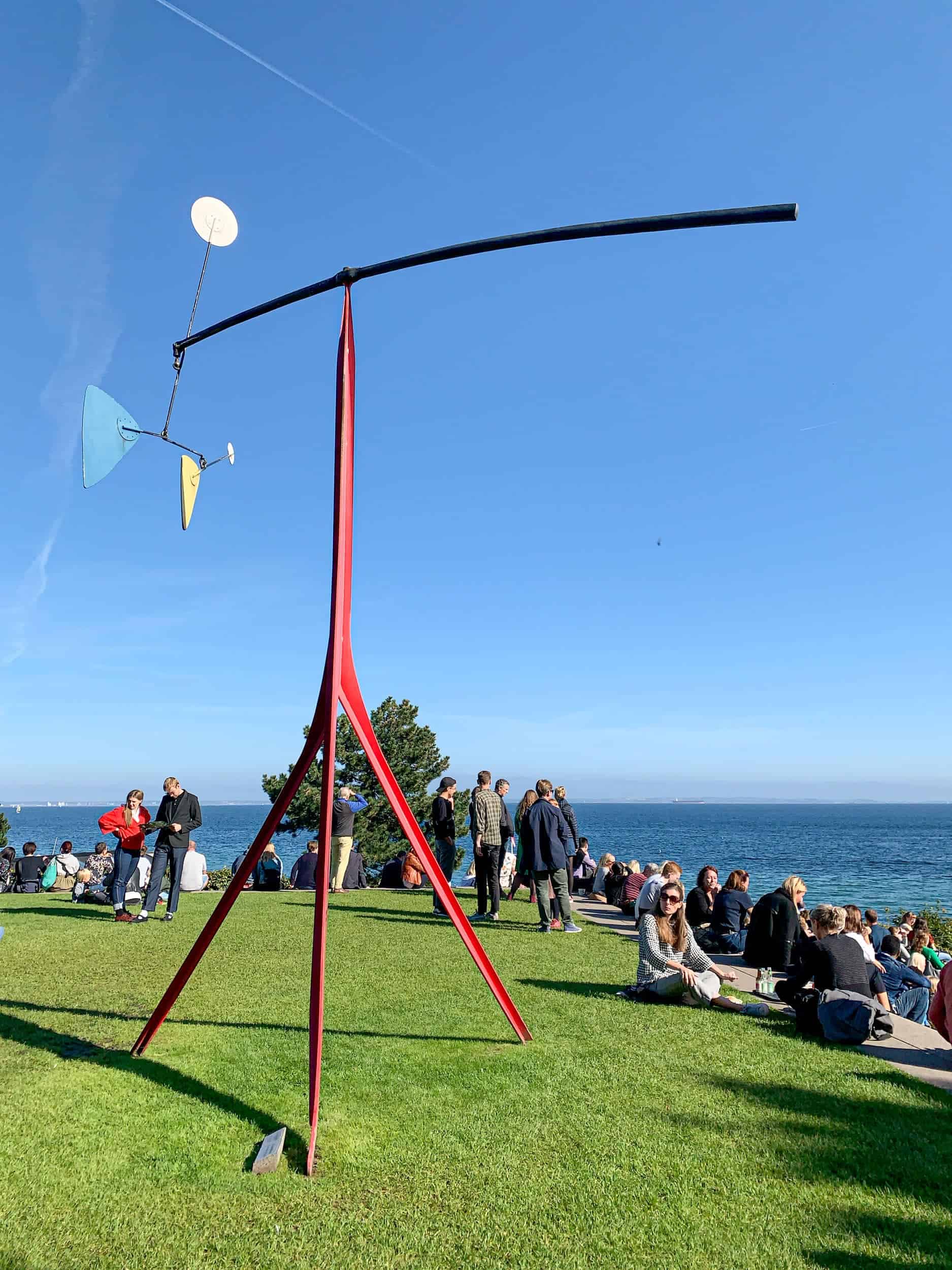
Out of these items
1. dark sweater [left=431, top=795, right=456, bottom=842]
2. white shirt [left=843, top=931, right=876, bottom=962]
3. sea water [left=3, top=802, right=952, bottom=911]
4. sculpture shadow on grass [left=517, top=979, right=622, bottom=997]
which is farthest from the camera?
sea water [left=3, top=802, right=952, bottom=911]

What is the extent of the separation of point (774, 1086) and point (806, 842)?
103 meters

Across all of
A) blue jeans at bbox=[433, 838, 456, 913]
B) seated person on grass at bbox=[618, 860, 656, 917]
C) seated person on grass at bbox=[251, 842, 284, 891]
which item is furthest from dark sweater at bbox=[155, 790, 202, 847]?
seated person on grass at bbox=[618, 860, 656, 917]

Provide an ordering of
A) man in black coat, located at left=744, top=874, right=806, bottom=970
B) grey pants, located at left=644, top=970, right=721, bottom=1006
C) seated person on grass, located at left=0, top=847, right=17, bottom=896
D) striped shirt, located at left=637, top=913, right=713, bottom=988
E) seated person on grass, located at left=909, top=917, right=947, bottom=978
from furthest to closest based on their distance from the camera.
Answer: seated person on grass, located at left=0, top=847, right=17, bottom=896, seated person on grass, located at left=909, top=917, right=947, bottom=978, man in black coat, located at left=744, top=874, right=806, bottom=970, striped shirt, located at left=637, top=913, right=713, bottom=988, grey pants, located at left=644, top=970, right=721, bottom=1006

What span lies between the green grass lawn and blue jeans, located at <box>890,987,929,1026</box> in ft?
8.80

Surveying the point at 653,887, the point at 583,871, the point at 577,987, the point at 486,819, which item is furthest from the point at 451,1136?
the point at 583,871

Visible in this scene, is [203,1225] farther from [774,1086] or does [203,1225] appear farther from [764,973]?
[764,973]

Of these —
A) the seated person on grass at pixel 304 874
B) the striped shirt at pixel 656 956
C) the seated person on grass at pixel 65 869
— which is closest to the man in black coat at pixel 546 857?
the striped shirt at pixel 656 956

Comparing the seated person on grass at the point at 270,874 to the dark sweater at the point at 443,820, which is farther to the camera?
the seated person on grass at the point at 270,874

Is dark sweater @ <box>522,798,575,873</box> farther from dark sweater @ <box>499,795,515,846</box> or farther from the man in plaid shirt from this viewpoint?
dark sweater @ <box>499,795,515,846</box>

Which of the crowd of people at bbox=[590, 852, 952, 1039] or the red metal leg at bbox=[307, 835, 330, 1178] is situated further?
the crowd of people at bbox=[590, 852, 952, 1039]

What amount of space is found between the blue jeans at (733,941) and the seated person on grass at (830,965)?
295cm

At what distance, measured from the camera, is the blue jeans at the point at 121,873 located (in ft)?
34.0

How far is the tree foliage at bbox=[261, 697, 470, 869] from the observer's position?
119 ft

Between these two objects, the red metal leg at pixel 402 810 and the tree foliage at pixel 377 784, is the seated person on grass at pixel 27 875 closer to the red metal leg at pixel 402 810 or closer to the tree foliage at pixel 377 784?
the red metal leg at pixel 402 810
